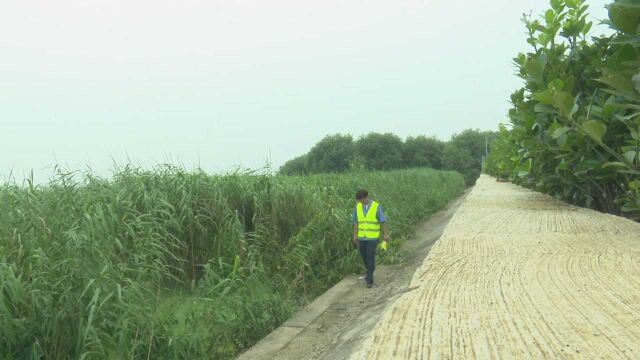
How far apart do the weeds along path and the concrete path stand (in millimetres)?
350

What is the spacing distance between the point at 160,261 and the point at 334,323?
173 cm

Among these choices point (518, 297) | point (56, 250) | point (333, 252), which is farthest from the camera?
point (333, 252)

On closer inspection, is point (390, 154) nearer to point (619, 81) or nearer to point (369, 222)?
point (369, 222)

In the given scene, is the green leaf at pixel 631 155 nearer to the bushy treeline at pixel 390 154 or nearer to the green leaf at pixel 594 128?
the green leaf at pixel 594 128

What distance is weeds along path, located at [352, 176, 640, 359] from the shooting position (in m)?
2.21

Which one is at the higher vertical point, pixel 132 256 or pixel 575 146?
pixel 575 146

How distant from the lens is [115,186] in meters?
5.39

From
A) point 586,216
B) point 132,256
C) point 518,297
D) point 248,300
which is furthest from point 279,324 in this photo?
point 586,216

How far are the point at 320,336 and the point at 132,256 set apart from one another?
5.75 ft

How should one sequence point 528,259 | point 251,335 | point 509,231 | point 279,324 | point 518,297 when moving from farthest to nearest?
1. point 509,231
2. point 279,324
3. point 251,335
4. point 528,259
5. point 518,297

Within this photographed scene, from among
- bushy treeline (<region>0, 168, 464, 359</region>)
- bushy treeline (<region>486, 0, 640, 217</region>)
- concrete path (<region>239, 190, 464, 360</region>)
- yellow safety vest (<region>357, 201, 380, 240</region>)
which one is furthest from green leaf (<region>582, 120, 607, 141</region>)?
bushy treeline (<region>0, 168, 464, 359</region>)

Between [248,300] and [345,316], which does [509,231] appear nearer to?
[345,316]

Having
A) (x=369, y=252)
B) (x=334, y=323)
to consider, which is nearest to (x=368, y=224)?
(x=369, y=252)

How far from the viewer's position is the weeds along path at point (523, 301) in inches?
86.9
